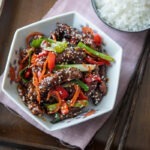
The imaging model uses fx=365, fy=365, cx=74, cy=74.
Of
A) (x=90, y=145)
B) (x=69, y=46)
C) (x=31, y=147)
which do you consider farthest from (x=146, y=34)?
(x=31, y=147)

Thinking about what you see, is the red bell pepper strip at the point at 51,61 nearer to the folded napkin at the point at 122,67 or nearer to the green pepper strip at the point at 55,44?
the green pepper strip at the point at 55,44

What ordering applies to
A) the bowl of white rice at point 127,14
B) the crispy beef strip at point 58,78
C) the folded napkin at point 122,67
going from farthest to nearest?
the bowl of white rice at point 127,14 → the folded napkin at point 122,67 → the crispy beef strip at point 58,78

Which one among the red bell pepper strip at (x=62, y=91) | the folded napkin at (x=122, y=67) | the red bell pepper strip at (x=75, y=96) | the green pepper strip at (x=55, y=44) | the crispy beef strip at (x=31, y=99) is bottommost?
the folded napkin at (x=122, y=67)

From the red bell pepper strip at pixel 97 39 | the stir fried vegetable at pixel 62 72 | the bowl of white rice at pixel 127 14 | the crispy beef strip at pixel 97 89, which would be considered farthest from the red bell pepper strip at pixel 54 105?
the bowl of white rice at pixel 127 14

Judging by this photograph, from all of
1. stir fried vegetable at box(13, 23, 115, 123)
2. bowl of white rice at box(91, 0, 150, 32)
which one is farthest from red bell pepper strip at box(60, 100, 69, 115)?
bowl of white rice at box(91, 0, 150, 32)

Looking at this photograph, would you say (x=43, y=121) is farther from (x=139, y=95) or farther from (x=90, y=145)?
(x=139, y=95)

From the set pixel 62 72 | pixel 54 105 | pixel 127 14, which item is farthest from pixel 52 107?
pixel 127 14

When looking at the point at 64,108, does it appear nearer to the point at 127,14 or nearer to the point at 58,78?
the point at 58,78
